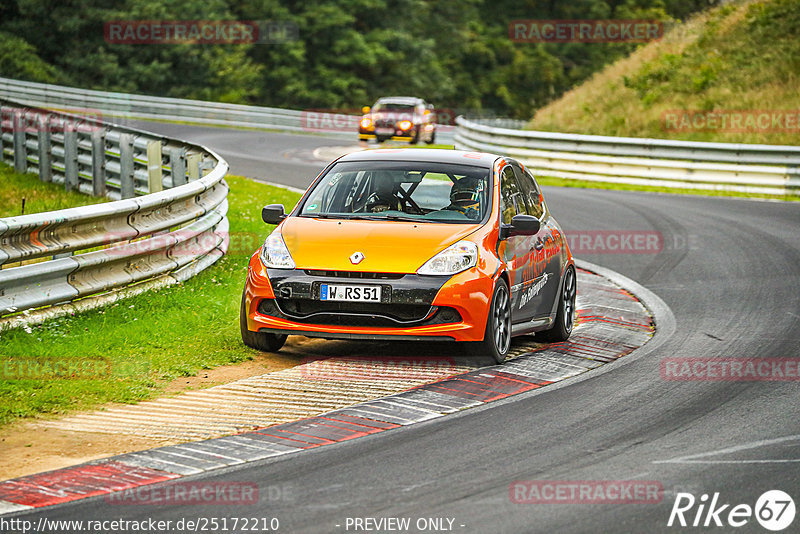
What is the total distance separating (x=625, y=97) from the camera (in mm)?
35000

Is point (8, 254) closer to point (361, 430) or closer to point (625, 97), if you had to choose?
point (361, 430)

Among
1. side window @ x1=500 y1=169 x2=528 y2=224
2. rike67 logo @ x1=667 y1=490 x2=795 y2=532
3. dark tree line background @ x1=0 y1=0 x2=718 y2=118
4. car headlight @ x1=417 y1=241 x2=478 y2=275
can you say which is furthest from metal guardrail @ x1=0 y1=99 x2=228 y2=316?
dark tree line background @ x1=0 y1=0 x2=718 y2=118

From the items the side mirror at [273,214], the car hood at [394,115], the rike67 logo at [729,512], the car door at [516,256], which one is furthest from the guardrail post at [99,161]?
the car hood at [394,115]

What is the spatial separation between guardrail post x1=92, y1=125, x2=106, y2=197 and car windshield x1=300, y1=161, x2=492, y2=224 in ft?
26.5

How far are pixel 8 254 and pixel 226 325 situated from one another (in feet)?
6.90

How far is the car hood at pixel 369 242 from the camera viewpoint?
8.87 m

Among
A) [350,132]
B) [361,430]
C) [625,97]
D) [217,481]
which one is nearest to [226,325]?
[361,430]

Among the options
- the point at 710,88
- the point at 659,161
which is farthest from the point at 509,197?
the point at 710,88

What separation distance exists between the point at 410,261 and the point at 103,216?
2.90 meters

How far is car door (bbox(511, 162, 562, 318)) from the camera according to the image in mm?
10000

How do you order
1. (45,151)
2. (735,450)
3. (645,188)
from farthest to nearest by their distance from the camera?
(645,188) < (45,151) < (735,450)

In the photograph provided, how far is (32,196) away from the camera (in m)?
17.5

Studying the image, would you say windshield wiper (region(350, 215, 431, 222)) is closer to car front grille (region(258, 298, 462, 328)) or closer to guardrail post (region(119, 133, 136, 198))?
car front grille (region(258, 298, 462, 328))

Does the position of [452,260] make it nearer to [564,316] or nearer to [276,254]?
[276,254]
